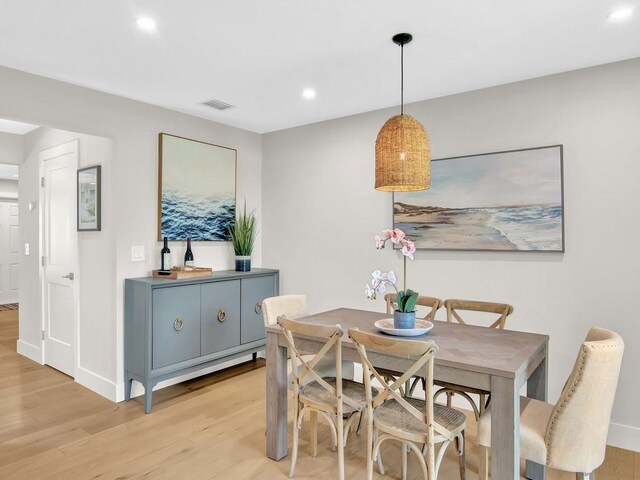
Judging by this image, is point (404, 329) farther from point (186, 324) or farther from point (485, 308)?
point (186, 324)

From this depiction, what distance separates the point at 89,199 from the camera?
11.5 feet

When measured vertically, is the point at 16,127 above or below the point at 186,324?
above

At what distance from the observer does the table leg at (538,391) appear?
219 centimetres

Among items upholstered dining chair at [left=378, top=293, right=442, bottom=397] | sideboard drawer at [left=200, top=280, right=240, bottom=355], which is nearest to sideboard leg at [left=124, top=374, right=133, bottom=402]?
sideboard drawer at [left=200, top=280, right=240, bottom=355]

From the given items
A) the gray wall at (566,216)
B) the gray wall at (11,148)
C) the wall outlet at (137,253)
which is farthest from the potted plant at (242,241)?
the gray wall at (11,148)

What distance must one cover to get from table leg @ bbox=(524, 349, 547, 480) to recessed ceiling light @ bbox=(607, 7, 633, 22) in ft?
5.86

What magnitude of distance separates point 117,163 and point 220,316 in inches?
60.7

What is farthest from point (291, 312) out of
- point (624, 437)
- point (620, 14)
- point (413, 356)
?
point (620, 14)

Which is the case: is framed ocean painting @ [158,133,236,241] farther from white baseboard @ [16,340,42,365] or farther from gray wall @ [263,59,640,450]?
white baseboard @ [16,340,42,365]

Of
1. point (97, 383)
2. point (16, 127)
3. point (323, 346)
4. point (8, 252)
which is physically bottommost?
point (97, 383)

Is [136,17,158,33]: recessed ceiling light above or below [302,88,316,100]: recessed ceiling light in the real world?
below

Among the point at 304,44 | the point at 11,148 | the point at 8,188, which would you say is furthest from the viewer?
the point at 8,188

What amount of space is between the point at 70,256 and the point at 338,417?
312cm

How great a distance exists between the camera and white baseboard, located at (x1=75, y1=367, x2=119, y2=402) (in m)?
3.30
